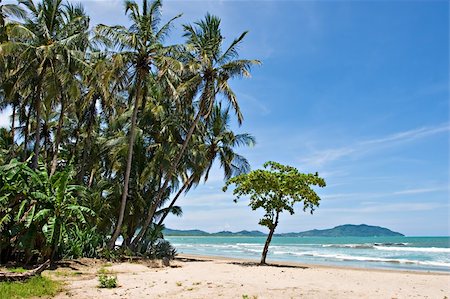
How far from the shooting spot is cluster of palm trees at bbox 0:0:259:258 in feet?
52.0

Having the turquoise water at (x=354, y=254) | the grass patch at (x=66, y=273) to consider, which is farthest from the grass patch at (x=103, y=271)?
the turquoise water at (x=354, y=254)

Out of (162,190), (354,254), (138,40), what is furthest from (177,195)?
(354,254)

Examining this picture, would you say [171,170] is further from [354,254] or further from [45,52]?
[354,254]

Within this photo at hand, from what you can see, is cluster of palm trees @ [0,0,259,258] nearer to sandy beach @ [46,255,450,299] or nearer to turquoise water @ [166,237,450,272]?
sandy beach @ [46,255,450,299]

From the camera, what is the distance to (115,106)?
22969 millimetres

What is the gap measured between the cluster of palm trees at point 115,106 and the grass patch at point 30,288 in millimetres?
2488

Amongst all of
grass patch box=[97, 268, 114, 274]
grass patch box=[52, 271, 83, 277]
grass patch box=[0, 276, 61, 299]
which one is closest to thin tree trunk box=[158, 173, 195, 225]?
grass patch box=[97, 268, 114, 274]

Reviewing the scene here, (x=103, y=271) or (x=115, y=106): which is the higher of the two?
(x=115, y=106)

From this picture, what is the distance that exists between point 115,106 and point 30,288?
15.2 m

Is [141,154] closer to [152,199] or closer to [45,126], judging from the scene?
[152,199]

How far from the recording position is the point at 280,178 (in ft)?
57.0

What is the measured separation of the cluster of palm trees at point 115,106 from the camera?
1585 centimetres

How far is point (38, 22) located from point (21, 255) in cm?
923

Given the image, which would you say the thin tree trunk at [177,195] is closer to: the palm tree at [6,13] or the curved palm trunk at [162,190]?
the curved palm trunk at [162,190]
